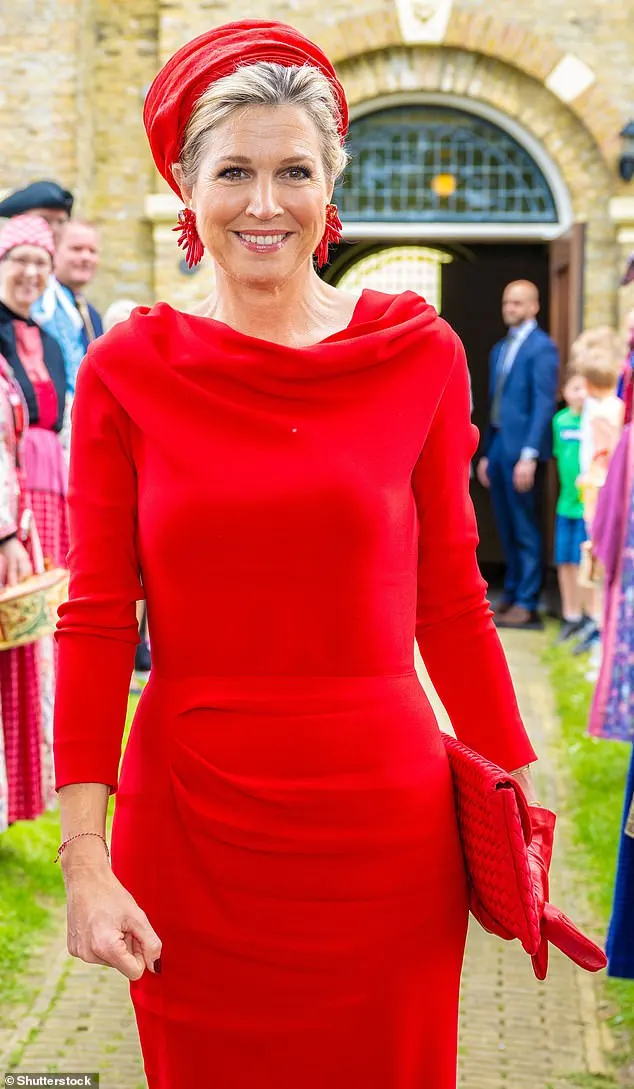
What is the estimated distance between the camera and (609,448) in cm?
857

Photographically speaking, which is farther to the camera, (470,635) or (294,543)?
(470,635)

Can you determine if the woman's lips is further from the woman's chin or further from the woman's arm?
the woman's arm

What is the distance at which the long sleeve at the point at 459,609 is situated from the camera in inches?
78.9

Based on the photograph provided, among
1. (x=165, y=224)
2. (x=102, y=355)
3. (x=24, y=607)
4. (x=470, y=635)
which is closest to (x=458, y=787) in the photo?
(x=470, y=635)

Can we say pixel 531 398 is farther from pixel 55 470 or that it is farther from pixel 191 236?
pixel 191 236

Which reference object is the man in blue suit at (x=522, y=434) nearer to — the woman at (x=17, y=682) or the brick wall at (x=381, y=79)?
the brick wall at (x=381, y=79)

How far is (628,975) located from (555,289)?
9260 mm

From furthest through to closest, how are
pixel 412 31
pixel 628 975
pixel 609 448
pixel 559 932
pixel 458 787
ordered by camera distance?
pixel 412 31 < pixel 609 448 < pixel 628 975 < pixel 458 787 < pixel 559 932

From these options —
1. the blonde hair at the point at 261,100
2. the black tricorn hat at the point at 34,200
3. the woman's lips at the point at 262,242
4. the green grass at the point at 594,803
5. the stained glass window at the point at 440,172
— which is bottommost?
the green grass at the point at 594,803

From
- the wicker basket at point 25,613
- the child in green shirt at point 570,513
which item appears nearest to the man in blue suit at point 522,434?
the child in green shirt at point 570,513

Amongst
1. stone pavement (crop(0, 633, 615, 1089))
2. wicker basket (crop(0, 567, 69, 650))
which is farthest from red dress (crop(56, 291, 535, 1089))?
wicker basket (crop(0, 567, 69, 650))

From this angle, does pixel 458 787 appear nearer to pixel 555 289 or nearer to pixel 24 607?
pixel 24 607

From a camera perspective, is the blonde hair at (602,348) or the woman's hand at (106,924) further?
the blonde hair at (602,348)

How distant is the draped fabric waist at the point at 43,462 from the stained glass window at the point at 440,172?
6.75 m
